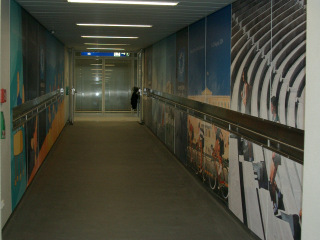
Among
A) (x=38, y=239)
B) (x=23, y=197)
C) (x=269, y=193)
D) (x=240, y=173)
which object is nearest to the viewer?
(x=269, y=193)

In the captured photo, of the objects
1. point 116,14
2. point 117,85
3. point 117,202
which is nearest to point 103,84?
point 117,85

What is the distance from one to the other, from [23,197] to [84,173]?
168 cm

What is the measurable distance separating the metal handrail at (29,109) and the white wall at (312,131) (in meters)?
4.02

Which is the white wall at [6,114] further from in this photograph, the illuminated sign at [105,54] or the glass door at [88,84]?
the glass door at [88,84]

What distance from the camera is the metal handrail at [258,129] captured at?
3.50 metres

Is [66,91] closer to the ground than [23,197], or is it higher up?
higher up

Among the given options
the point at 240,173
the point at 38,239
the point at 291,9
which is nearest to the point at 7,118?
the point at 38,239

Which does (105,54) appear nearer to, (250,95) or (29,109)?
(29,109)

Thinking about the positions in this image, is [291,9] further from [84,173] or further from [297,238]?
[84,173]

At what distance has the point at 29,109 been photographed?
20.9ft

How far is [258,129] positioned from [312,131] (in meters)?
2.54

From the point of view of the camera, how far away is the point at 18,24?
561 cm

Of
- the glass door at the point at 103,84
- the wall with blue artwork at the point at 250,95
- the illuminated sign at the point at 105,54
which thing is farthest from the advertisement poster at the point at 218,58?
the glass door at the point at 103,84

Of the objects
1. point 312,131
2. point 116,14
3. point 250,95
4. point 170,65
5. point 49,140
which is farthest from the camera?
point 170,65
